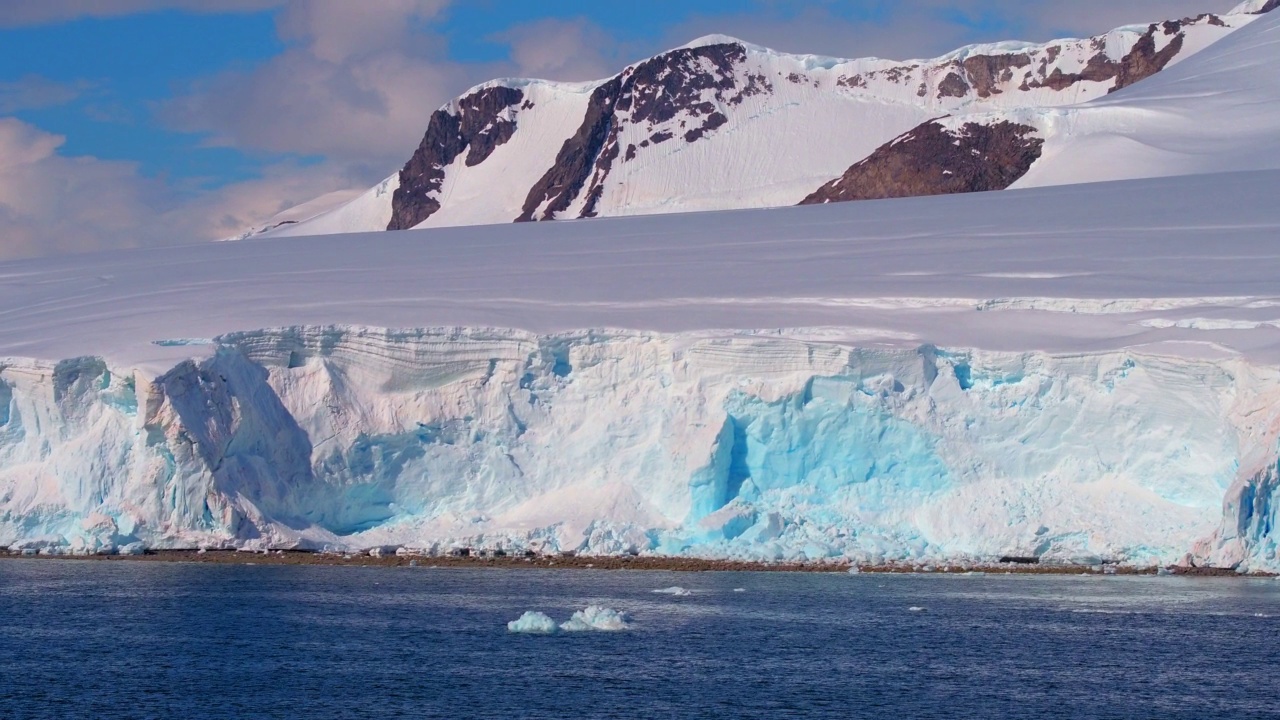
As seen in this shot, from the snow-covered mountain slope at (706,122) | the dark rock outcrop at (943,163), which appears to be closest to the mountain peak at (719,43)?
the snow-covered mountain slope at (706,122)

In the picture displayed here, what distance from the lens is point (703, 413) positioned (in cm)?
2792

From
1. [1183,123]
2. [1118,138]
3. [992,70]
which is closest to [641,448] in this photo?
[1118,138]

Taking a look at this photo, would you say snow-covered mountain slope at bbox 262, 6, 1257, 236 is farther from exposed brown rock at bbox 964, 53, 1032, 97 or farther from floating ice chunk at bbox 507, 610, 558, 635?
floating ice chunk at bbox 507, 610, 558, 635

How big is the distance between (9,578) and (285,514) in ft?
15.4

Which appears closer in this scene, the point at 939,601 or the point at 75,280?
the point at 939,601

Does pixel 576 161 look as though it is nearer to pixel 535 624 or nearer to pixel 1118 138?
pixel 1118 138

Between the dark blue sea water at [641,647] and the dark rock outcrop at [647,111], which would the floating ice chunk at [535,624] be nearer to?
the dark blue sea water at [641,647]

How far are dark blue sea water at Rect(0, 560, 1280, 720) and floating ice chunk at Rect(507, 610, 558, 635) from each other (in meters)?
0.14

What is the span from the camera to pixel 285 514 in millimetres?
28547

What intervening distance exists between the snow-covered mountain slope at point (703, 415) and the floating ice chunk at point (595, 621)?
641cm

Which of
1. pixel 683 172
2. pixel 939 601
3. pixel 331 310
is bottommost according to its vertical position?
pixel 939 601

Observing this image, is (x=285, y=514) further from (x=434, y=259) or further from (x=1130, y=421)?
(x=1130, y=421)

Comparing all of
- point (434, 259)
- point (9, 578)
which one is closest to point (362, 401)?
point (9, 578)

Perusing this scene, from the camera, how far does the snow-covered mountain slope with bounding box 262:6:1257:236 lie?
97.4 meters
